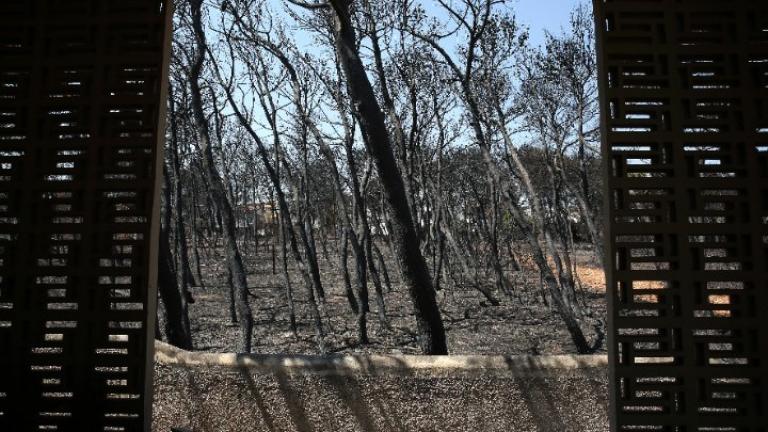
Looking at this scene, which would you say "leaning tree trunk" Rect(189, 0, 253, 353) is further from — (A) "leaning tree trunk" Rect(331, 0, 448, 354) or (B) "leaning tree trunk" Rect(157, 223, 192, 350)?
(A) "leaning tree trunk" Rect(331, 0, 448, 354)

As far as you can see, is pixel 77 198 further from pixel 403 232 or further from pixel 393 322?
pixel 393 322

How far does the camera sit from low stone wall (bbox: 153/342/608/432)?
10.9ft

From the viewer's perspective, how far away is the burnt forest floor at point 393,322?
8594 millimetres

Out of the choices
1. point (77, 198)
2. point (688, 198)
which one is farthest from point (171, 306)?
point (688, 198)

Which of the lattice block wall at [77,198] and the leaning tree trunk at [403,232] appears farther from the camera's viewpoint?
the leaning tree trunk at [403,232]

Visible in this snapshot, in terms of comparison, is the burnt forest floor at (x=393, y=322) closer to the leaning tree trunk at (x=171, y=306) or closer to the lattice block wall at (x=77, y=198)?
the leaning tree trunk at (x=171, y=306)

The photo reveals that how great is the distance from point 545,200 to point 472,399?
44.2ft

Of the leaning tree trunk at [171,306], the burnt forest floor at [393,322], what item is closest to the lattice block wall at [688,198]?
the leaning tree trunk at [171,306]

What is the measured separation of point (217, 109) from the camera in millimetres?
10211

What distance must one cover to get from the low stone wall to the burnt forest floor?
474 cm

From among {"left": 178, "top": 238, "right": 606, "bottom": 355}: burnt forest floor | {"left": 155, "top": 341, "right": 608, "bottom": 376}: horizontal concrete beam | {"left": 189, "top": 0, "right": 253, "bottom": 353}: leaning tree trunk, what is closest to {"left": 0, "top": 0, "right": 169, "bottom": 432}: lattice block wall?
{"left": 155, "top": 341, "right": 608, "bottom": 376}: horizontal concrete beam

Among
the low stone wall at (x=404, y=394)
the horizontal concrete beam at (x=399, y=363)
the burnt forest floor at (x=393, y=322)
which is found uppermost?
the horizontal concrete beam at (x=399, y=363)

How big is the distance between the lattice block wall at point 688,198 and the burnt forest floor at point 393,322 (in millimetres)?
6225

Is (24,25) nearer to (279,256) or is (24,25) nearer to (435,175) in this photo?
(435,175)
